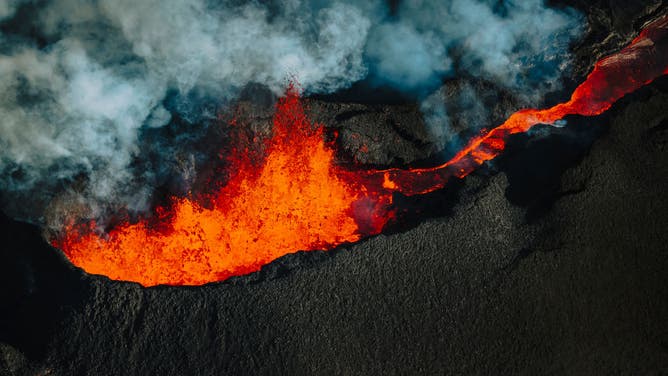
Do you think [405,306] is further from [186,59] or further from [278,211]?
[186,59]

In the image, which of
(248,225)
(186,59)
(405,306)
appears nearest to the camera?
(405,306)

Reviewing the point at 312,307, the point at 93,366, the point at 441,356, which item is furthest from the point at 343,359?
the point at 93,366

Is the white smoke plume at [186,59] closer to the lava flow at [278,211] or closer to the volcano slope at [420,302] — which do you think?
the lava flow at [278,211]

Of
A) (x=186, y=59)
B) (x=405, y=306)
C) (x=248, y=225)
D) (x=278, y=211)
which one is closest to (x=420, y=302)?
(x=405, y=306)

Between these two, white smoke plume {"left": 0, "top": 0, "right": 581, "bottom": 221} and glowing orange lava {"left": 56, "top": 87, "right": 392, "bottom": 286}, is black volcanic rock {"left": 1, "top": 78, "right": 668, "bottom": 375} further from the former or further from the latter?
white smoke plume {"left": 0, "top": 0, "right": 581, "bottom": 221}

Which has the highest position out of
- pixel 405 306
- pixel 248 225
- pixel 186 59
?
pixel 186 59

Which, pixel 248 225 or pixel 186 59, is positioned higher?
pixel 186 59

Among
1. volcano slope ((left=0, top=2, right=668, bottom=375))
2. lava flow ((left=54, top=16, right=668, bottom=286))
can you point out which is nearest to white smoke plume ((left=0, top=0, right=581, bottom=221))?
lava flow ((left=54, top=16, right=668, bottom=286))
